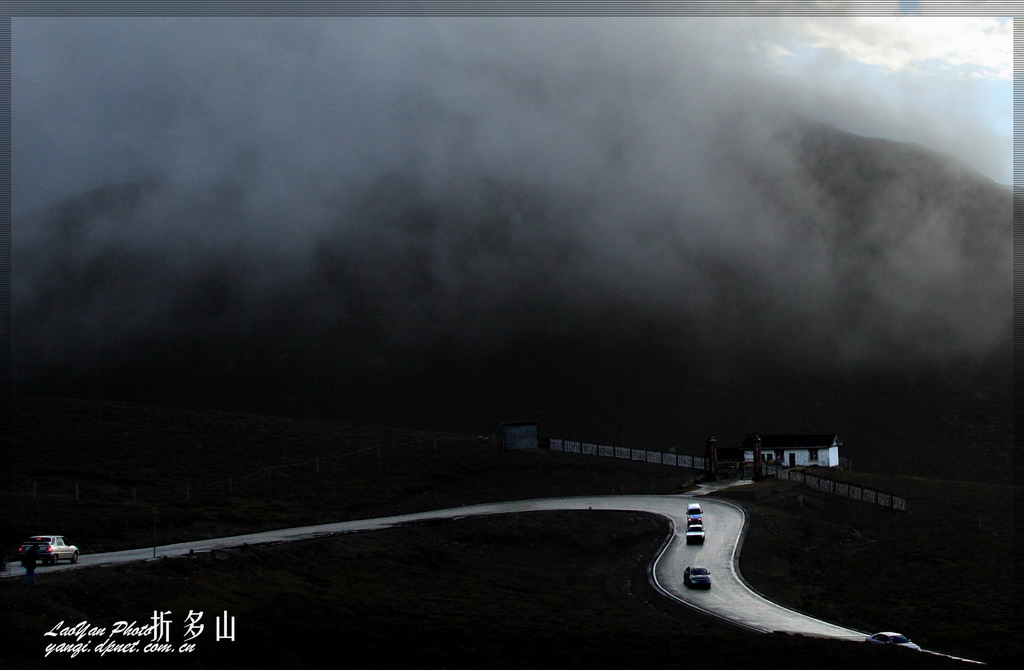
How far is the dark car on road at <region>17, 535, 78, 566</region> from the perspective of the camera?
1403 inches

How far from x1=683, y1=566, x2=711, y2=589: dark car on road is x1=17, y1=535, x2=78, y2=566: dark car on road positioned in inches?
950

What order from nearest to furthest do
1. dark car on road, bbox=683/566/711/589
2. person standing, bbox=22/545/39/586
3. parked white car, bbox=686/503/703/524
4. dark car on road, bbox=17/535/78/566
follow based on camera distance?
person standing, bbox=22/545/39/586 < dark car on road, bbox=17/535/78/566 < dark car on road, bbox=683/566/711/589 < parked white car, bbox=686/503/703/524

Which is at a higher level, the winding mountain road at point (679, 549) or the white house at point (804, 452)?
the white house at point (804, 452)

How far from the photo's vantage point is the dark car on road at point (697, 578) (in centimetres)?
4047

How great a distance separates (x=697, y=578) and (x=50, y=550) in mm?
25106

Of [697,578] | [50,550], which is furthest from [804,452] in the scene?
[50,550]

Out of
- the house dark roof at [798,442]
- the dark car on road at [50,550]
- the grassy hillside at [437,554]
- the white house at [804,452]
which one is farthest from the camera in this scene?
the house dark roof at [798,442]

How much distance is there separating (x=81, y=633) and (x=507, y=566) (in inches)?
908

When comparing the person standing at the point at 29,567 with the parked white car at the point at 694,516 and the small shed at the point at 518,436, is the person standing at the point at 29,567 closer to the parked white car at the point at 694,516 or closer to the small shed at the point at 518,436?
the parked white car at the point at 694,516

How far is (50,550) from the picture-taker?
36000 mm

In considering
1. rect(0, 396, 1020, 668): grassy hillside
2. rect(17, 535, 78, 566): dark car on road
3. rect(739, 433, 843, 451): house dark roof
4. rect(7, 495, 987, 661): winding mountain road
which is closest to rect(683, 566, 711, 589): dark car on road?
rect(7, 495, 987, 661): winding mountain road

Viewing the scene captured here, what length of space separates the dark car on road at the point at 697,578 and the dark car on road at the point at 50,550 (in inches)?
950

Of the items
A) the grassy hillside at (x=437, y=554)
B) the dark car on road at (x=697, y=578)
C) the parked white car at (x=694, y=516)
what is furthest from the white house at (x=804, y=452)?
the dark car on road at (x=697, y=578)

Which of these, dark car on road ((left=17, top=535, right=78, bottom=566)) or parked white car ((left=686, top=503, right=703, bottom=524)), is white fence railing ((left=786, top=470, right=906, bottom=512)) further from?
dark car on road ((left=17, top=535, right=78, bottom=566))
